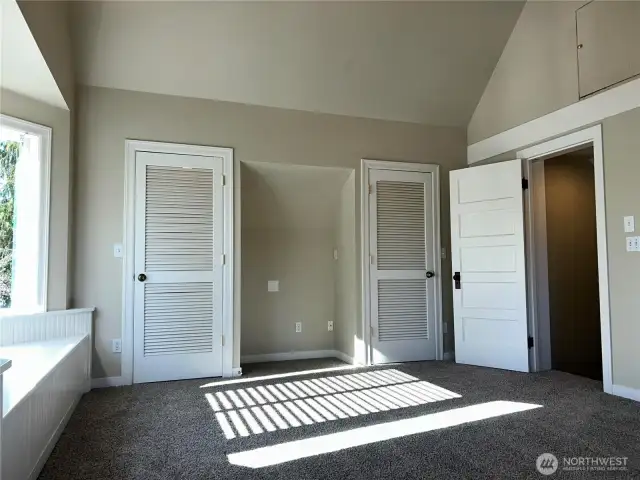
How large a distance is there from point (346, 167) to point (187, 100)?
155 cm

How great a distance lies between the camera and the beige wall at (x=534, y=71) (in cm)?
367

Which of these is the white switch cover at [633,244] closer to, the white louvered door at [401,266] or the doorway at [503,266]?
the doorway at [503,266]

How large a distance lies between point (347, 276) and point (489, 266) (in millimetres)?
1344

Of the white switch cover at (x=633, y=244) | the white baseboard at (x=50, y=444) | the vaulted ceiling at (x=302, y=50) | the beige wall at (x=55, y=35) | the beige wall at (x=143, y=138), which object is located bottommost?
the white baseboard at (x=50, y=444)

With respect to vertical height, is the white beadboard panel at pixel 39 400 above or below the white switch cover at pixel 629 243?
below

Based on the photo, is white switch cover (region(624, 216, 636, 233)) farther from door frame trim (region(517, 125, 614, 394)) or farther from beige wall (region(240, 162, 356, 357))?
beige wall (region(240, 162, 356, 357))

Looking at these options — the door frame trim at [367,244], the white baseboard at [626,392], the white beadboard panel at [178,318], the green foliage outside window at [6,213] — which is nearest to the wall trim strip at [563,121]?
the door frame trim at [367,244]

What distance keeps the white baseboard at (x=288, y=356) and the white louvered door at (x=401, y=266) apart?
661 millimetres

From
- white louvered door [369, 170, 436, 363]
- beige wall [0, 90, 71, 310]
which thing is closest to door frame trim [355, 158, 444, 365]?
white louvered door [369, 170, 436, 363]

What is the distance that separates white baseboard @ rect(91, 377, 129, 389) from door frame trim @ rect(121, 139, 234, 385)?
0.07ft

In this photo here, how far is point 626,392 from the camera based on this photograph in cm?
314

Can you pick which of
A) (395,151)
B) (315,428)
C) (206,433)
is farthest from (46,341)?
(395,151)

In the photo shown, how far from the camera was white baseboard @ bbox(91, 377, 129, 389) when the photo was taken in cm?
348

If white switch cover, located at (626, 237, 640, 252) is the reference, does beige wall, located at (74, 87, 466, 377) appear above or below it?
above
